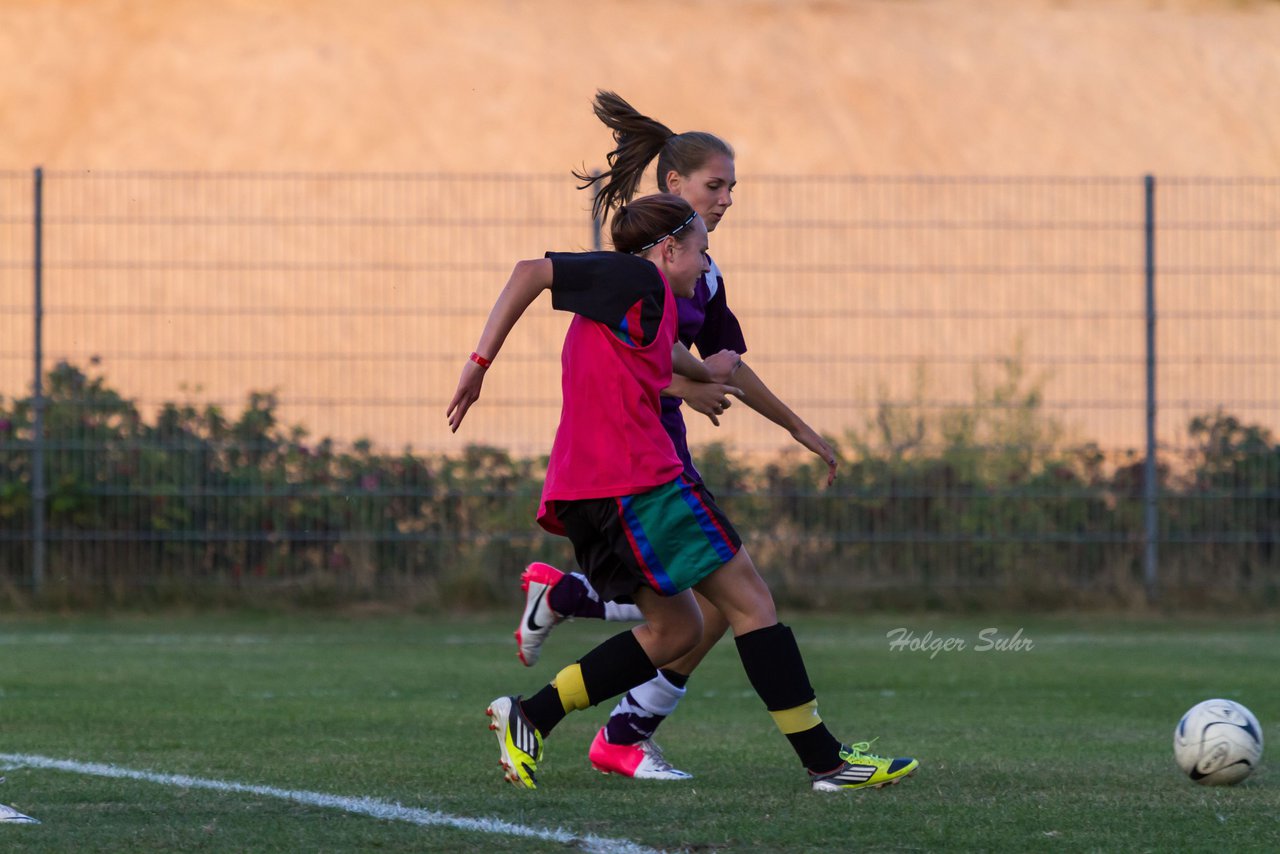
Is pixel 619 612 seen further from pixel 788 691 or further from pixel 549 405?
pixel 549 405

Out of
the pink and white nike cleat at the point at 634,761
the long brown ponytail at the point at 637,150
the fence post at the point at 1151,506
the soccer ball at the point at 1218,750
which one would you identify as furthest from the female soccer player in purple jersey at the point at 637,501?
the fence post at the point at 1151,506

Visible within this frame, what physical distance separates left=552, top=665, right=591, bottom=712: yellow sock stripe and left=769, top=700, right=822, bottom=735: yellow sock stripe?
52 cm

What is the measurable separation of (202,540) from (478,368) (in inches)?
303

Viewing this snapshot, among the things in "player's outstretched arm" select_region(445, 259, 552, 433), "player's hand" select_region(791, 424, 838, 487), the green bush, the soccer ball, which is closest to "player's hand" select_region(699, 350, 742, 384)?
"player's hand" select_region(791, 424, 838, 487)

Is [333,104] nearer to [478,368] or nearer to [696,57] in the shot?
[696,57]

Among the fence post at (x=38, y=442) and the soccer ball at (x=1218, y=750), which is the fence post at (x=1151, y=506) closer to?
the fence post at (x=38, y=442)

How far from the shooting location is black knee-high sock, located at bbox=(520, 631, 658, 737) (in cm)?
516

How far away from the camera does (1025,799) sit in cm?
488

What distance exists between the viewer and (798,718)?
5.05m

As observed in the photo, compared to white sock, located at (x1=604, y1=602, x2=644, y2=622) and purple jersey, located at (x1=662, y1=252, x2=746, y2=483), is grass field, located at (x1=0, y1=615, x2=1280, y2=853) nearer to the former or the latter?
white sock, located at (x1=604, y1=602, x2=644, y2=622)

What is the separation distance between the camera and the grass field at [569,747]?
14.2 ft

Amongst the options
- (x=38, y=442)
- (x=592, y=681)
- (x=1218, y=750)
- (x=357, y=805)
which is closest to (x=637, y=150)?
(x=592, y=681)

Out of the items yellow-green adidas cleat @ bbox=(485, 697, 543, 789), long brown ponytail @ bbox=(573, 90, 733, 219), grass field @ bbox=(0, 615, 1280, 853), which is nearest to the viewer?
grass field @ bbox=(0, 615, 1280, 853)

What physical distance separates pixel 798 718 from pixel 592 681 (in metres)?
0.56
